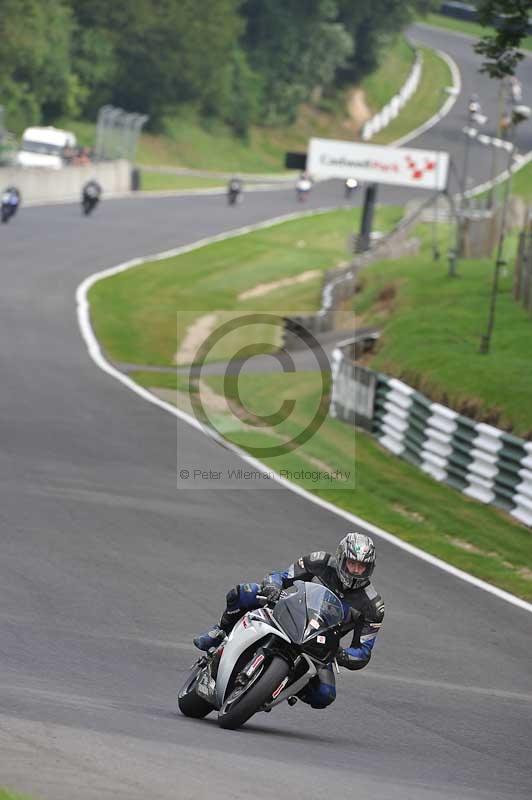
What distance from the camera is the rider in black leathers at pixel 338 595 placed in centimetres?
940

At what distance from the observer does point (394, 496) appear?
64.4ft

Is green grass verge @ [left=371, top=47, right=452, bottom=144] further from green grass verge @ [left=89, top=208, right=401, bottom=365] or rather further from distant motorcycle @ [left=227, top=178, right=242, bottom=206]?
green grass verge @ [left=89, top=208, right=401, bottom=365]

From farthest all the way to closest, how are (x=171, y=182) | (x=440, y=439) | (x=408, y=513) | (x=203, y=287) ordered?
(x=171, y=182), (x=203, y=287), (x=440, y=439), (x=408, y=513)

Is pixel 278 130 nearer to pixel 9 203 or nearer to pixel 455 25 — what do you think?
pixel 455 25

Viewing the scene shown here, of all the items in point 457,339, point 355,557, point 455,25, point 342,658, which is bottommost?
point 455,25

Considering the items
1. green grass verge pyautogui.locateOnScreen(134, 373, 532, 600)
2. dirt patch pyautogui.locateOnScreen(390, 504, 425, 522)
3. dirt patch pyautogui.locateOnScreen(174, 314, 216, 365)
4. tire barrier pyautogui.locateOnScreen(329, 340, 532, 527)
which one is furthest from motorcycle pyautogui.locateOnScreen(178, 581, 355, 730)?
dirt patch pyautogui.locateOnScreen(174, 314, 216, 365)

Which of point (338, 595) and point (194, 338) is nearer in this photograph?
point (338, 595)

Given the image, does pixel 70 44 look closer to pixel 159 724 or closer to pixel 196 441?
pixel 196 441

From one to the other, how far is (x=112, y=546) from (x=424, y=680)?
167 inches

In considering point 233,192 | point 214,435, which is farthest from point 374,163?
point 214,435

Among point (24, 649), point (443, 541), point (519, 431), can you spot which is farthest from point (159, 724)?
point (519, 431)

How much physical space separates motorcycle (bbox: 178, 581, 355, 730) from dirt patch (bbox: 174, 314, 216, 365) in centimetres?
2161

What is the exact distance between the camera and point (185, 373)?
2923 cm

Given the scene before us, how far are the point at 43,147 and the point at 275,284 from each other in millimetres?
22629
